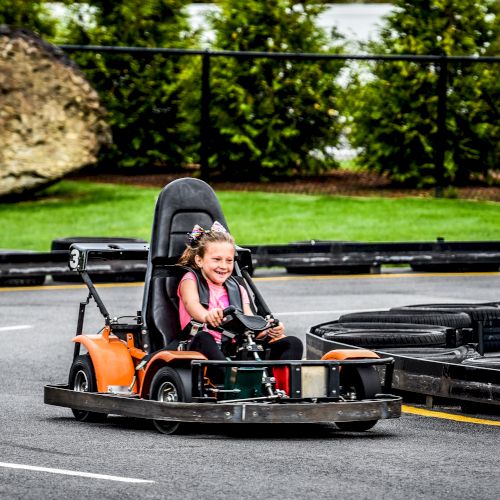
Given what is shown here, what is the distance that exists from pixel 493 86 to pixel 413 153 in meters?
1.81

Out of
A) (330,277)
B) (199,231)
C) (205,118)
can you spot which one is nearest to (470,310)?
(199,231)

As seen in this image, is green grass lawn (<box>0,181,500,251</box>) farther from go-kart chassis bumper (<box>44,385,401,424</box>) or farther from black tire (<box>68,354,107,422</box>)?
go-kart chassis bumper (<box>44,385,401,424</box>)

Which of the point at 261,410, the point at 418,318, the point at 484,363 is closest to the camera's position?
the point at 261,410

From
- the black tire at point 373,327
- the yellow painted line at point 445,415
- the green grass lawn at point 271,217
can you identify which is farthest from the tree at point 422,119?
the yellow painted line at point 445,415

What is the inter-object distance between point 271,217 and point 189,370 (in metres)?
16.5

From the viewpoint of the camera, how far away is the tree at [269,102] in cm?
2806

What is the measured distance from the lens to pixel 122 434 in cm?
913

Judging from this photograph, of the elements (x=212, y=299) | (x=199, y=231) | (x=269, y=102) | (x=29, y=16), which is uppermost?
(x=29, y=16)

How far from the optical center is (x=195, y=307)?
30.9ft

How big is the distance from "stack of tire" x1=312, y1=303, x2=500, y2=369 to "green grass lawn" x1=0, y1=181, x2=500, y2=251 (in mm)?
10393

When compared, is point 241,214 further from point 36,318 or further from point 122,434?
point 122,434

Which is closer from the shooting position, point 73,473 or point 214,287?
point 73,473

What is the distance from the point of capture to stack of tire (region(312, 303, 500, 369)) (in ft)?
36.6

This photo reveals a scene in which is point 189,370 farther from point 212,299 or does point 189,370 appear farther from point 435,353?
point 435,353
